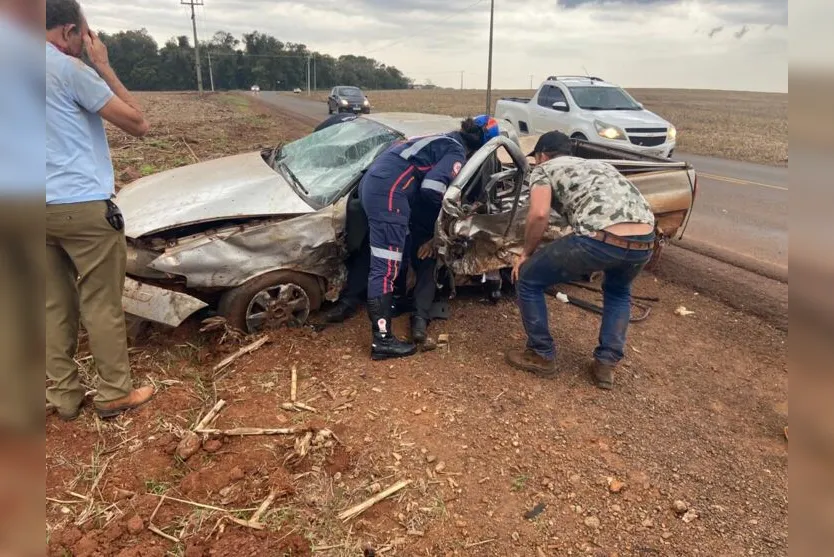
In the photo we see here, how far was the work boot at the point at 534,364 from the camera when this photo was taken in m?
3.70

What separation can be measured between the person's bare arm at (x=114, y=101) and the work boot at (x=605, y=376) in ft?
9.87

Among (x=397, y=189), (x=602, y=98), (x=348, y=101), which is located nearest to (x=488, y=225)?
(x=397, y=189)

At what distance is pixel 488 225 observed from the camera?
4281mm

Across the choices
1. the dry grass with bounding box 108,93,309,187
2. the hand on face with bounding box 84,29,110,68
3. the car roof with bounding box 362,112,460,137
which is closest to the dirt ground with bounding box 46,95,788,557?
the car roof with bounding box 362,112,460,137

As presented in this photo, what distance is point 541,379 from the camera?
3.68 meters

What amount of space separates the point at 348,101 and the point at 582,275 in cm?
2347

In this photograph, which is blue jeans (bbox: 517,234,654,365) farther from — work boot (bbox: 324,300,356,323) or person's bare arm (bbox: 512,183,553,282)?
work boot (bbox: 324,300,356,323)

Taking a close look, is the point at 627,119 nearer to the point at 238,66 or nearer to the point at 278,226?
the point at 278,226

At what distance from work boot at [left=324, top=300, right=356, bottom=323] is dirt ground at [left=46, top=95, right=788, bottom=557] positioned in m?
0.11

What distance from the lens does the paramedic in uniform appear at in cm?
377

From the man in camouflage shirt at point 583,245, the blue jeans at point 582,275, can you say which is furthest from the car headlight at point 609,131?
the blue jeans at point 582,275
